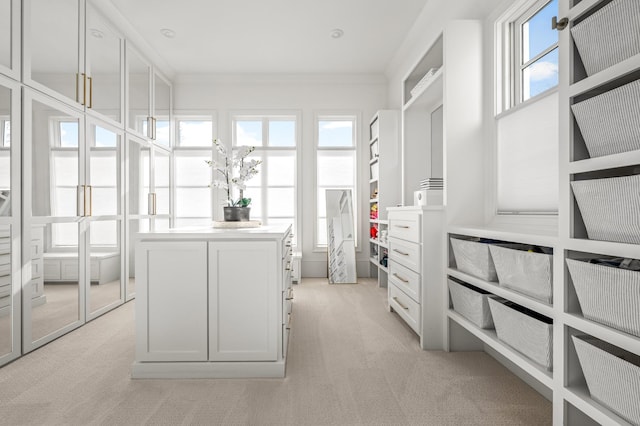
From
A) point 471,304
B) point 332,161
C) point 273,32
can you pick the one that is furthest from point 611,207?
point 332,161

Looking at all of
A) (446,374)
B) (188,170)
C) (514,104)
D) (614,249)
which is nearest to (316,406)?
(446,374)

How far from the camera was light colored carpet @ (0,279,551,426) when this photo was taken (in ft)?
5.29

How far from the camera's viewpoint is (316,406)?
1.71 meters

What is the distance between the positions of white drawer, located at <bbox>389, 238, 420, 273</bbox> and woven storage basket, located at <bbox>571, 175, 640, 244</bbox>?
1350 millimetres

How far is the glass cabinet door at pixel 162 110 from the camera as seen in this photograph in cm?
454

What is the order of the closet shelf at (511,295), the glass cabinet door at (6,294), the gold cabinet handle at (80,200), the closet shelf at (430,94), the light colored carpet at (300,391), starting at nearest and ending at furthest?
the closet shelf at (511,295), the light colored carpet at (300,391), the glass cabinet door at (6,294), the closet shelf at (430,94), the gold cabinet handle at (80,200)

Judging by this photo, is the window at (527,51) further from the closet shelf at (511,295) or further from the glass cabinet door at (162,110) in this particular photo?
the glass cabinet door at (162,110)

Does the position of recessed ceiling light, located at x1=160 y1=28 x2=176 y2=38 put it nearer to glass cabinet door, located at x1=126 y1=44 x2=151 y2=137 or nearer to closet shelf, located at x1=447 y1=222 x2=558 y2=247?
glass cabinet door, located at x1=126 y1=44 x2=151 y2=137

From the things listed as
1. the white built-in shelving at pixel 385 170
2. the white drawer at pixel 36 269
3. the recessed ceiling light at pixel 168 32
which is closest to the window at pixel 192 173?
the recessed ceiling light at pixel 168 32

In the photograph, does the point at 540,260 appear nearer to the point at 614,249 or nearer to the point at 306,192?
the point at 614,249

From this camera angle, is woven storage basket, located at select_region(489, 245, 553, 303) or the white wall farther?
the white wall

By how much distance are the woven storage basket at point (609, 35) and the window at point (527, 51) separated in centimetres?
77

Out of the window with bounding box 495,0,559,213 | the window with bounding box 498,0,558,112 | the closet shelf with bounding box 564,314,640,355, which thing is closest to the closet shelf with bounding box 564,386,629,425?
the closet shelf with bounding box 564,314,640,355

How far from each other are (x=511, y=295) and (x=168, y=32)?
428 cm
